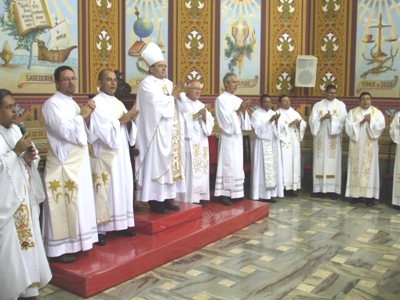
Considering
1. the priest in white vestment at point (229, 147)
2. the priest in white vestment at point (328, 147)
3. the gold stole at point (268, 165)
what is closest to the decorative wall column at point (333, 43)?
the priest in white vestment at point (328, 147)

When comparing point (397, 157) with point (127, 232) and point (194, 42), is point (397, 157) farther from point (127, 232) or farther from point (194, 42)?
point (127, 232)

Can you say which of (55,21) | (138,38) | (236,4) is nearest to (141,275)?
(55,21)

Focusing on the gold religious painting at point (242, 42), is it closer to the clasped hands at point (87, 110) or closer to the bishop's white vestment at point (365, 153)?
the bishop's white vestment at point (365, 153)

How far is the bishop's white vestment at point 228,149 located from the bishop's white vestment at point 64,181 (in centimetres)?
307

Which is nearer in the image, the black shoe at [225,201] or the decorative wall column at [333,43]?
the black shoe at [225,201]

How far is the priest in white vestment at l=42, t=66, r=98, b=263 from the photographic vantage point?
14.8 feet

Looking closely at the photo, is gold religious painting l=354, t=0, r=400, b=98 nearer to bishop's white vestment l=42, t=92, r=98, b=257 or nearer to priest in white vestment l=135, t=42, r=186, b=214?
priest in white vestment l=135, t=42, r=186, b=214

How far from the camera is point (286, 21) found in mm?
9703

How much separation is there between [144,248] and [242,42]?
5410 millimetres

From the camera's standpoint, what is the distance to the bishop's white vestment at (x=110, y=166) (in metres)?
4.95

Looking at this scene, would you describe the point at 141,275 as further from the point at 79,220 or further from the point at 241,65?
the point at 241,65

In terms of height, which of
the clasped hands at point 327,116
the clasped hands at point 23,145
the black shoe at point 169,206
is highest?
the clasped hands at point 327,116

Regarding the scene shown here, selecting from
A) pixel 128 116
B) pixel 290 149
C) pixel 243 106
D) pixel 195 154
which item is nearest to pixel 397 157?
pixel 290 149

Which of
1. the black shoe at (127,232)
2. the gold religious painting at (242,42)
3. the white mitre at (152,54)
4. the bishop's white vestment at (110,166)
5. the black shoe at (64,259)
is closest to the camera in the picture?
the black shoe at (64,259)
